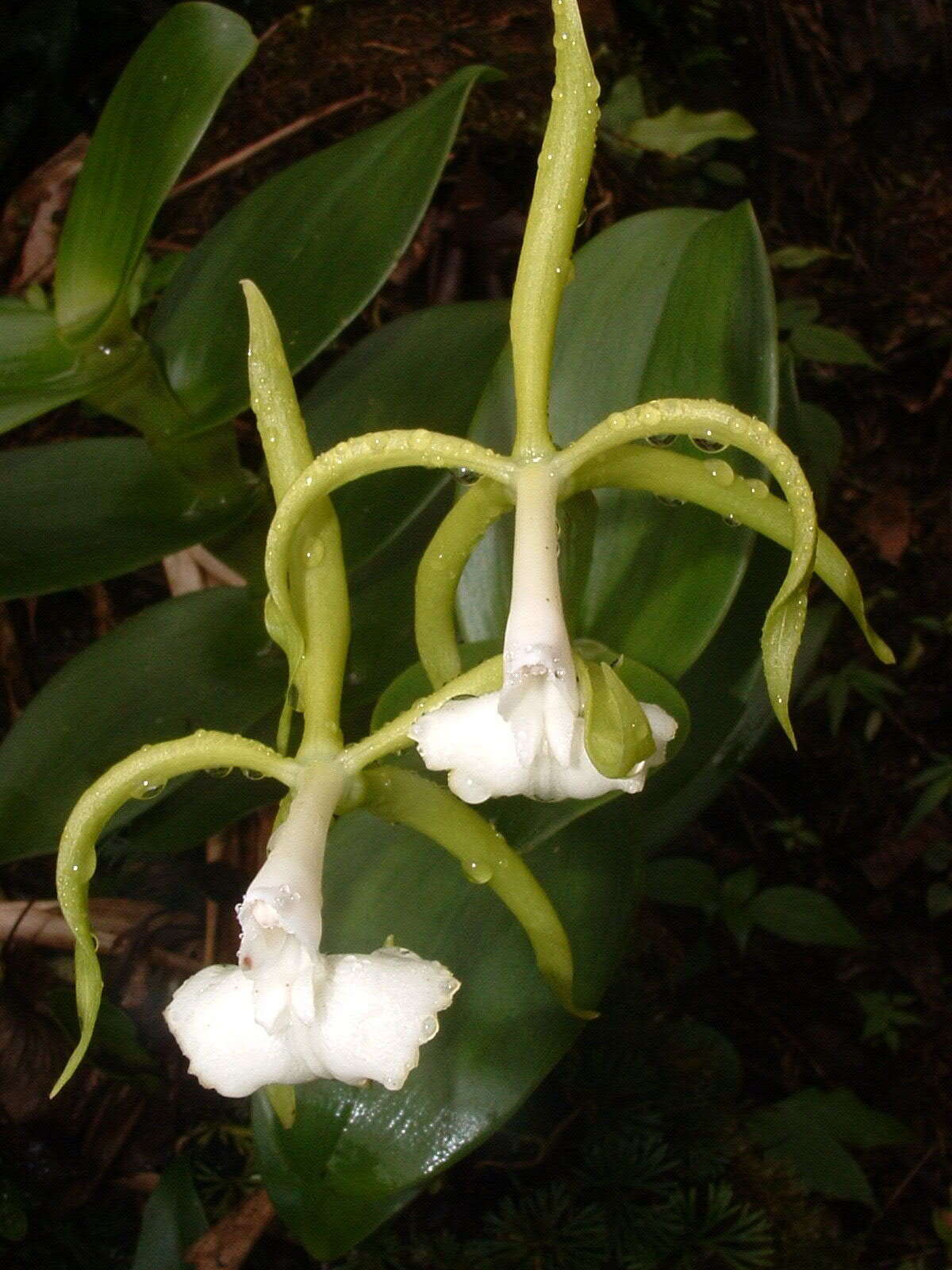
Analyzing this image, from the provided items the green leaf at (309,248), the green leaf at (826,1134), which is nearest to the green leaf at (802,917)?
the green leaf at (826,1134)

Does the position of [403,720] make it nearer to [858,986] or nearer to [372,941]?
[372,941]

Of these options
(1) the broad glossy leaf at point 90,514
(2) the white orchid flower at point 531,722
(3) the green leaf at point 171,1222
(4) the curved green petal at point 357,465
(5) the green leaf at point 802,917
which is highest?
(4) the curved green petal at point 357,465

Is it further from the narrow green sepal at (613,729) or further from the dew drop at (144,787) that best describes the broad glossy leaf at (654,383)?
the dew drop at (144,787)

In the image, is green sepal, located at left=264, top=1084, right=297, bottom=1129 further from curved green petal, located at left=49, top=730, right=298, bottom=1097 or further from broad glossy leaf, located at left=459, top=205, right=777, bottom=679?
broad glossy leaf, located at left=459, top=205, right=777, bottom=679

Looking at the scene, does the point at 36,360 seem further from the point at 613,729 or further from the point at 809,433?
the point at 809,433

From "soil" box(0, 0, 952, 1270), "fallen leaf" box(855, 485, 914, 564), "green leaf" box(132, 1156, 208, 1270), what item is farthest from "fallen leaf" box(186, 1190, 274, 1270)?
"fallen leaf" box(855, 485, 914, 564)

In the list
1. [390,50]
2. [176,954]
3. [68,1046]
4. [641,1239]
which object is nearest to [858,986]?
[641,1239]
